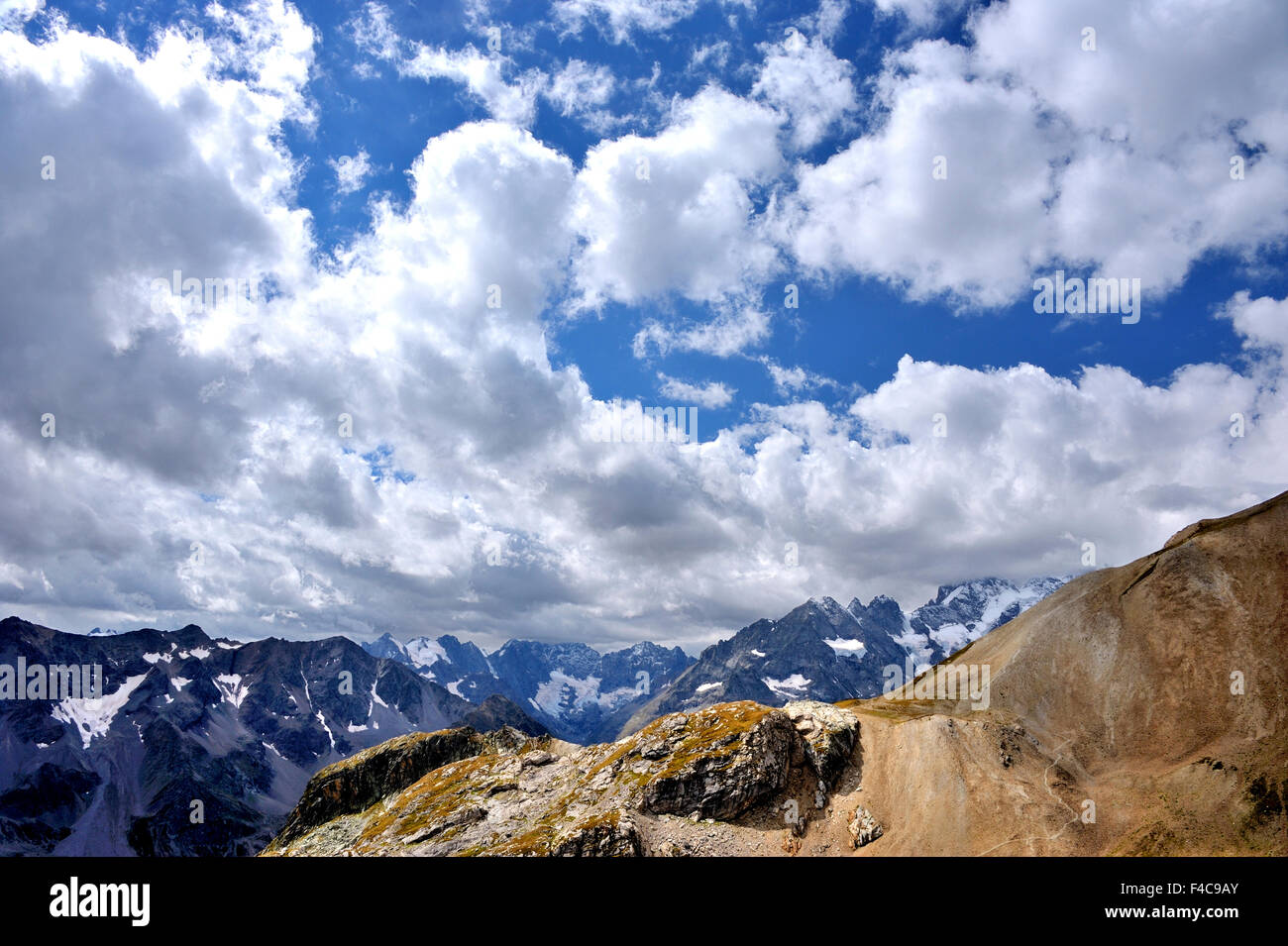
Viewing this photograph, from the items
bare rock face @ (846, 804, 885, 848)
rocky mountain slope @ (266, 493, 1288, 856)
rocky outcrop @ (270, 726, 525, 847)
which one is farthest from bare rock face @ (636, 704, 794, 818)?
rocky outcrop @ (270, 726, 525, 847)

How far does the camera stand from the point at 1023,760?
8750 centimetres

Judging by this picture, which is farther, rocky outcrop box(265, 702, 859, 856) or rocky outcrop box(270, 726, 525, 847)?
rocky outcrop box(270, 726, 525, 847)

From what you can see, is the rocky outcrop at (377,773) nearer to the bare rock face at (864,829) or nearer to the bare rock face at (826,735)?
the bare rock face at (826,735)

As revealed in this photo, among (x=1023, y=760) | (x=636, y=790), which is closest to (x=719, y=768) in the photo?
(x=636, y=790)

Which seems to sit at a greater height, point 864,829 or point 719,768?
point 719,768

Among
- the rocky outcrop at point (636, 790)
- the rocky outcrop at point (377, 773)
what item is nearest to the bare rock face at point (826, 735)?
the rocky outcrop at point (636, 790)

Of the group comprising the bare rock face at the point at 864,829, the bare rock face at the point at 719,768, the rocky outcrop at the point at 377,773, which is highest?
the bare rock face at the point at 719,768

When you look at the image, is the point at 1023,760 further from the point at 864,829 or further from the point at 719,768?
the point at 719,768

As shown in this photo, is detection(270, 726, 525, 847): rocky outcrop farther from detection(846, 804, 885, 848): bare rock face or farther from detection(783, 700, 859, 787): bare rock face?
detection(846, 804, 885, 848): bare rock face

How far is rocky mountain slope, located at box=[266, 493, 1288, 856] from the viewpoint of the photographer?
251 ft

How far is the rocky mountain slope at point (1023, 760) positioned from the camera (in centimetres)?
7656

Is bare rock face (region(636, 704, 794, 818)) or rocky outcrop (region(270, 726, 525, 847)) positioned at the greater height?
bare rock face (region(636, 704, 794, 818))
